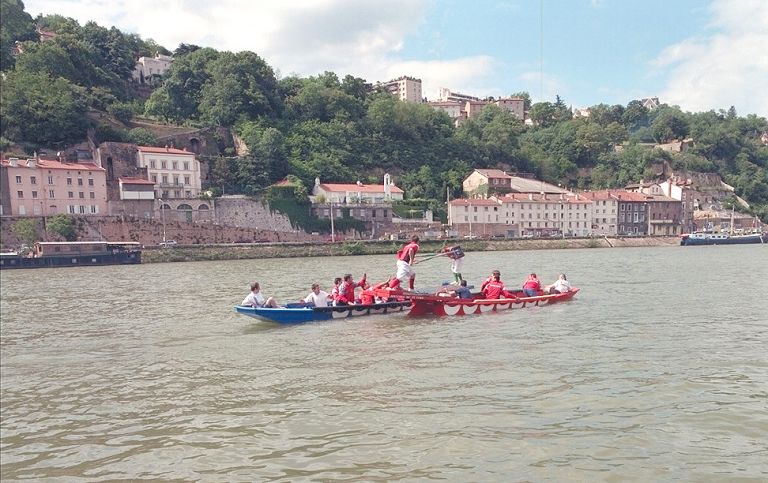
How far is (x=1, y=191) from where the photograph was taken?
5784 centimetres

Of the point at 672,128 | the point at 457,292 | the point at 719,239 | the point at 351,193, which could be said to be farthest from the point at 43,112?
the point at 672,128

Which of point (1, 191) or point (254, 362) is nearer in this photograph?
point (254, 362)

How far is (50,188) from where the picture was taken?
200 feet

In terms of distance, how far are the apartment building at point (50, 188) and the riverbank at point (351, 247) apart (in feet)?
38.2

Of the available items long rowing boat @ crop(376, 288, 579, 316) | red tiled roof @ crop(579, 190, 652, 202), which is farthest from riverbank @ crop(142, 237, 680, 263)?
long rowing boat @ crop(376, 288, 579, 316)

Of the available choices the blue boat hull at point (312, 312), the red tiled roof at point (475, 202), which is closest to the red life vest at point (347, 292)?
the blue boat hull at point (312, 312)

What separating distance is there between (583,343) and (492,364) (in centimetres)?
392

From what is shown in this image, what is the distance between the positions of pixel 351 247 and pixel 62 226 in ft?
105

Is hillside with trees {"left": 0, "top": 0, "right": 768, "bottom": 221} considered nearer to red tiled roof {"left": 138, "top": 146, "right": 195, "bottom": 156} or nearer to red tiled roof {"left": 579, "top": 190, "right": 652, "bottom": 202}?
red tiled roof {"left": 138, "top": 146, "right": 195, "bottom": 156}

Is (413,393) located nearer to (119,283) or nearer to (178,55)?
(119,283)

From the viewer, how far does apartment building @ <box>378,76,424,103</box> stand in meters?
186

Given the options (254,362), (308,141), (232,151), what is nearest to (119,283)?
(254,362)

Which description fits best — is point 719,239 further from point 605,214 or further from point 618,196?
point 605,214

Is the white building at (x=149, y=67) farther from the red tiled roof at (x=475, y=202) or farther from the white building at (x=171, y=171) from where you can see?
the red tiled roof at (x=475, y=202)
